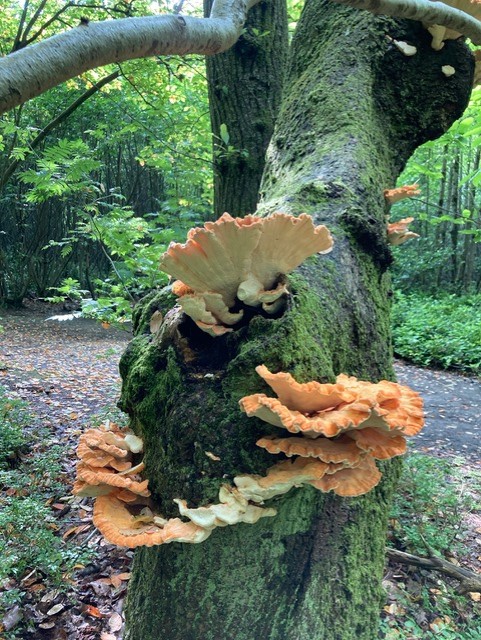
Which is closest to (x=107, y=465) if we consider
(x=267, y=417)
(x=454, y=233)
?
(x=267, y=417)

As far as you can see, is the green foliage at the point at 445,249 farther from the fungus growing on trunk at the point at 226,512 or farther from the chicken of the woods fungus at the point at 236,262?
the fungus growing on trunk at the point at 226,512

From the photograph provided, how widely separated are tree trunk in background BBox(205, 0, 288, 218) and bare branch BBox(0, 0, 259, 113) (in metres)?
2.84

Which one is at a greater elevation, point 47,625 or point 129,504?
point 129,504

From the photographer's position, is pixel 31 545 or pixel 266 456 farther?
pixel 31 545

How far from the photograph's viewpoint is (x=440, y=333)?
1312 centimetres

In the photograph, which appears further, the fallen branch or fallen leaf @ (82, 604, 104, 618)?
the fallen branch

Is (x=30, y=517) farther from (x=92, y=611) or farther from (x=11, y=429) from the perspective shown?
(x=11, y=429)

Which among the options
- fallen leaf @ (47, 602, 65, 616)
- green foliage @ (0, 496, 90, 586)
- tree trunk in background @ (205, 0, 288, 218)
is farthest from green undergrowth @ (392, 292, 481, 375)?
fallen leaf @ (47, 602, 65, 616)

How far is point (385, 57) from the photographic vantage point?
2730 mm

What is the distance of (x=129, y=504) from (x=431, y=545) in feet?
10.1

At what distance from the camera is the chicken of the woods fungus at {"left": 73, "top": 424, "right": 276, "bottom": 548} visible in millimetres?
1365

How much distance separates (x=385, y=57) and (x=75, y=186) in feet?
11.2

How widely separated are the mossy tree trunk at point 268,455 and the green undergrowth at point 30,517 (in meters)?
1.70

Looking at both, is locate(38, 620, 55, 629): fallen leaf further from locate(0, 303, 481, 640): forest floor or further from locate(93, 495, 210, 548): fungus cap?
locate(93, 495, 210, 548): fungus cap
